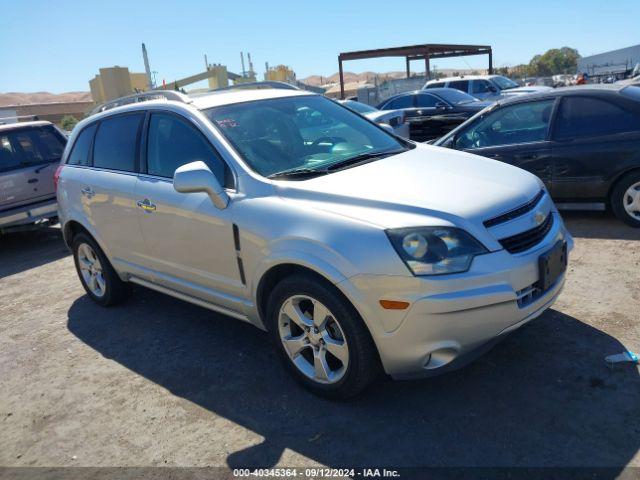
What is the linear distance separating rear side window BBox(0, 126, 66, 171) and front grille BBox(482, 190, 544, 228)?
24.7ft

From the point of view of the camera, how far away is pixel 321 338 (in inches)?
126

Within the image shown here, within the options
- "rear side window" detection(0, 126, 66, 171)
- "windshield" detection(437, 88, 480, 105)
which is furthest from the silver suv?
"windshield" detection(437, 88, 480, 105)

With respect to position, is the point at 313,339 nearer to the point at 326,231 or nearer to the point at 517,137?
the point at 326,231

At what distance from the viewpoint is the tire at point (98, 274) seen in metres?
5.11

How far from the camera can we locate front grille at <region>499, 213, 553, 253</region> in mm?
A: 2945

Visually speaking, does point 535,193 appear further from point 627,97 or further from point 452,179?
point 627,97

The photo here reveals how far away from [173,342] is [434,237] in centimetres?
254

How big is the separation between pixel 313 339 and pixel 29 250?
6810 mm

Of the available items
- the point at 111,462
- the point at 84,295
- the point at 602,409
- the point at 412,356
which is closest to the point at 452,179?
the point at 412,356

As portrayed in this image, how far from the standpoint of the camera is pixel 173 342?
14.6ft

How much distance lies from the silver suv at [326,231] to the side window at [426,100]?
939 centimetres

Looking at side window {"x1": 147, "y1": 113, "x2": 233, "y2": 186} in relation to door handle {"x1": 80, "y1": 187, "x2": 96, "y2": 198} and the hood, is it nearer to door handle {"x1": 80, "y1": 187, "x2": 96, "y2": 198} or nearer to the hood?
the hood

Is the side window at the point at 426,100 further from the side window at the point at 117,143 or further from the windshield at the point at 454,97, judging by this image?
the side window at the point at 117,143

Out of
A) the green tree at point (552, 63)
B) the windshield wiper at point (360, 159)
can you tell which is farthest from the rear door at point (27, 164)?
the green tree at point (552, 63)
